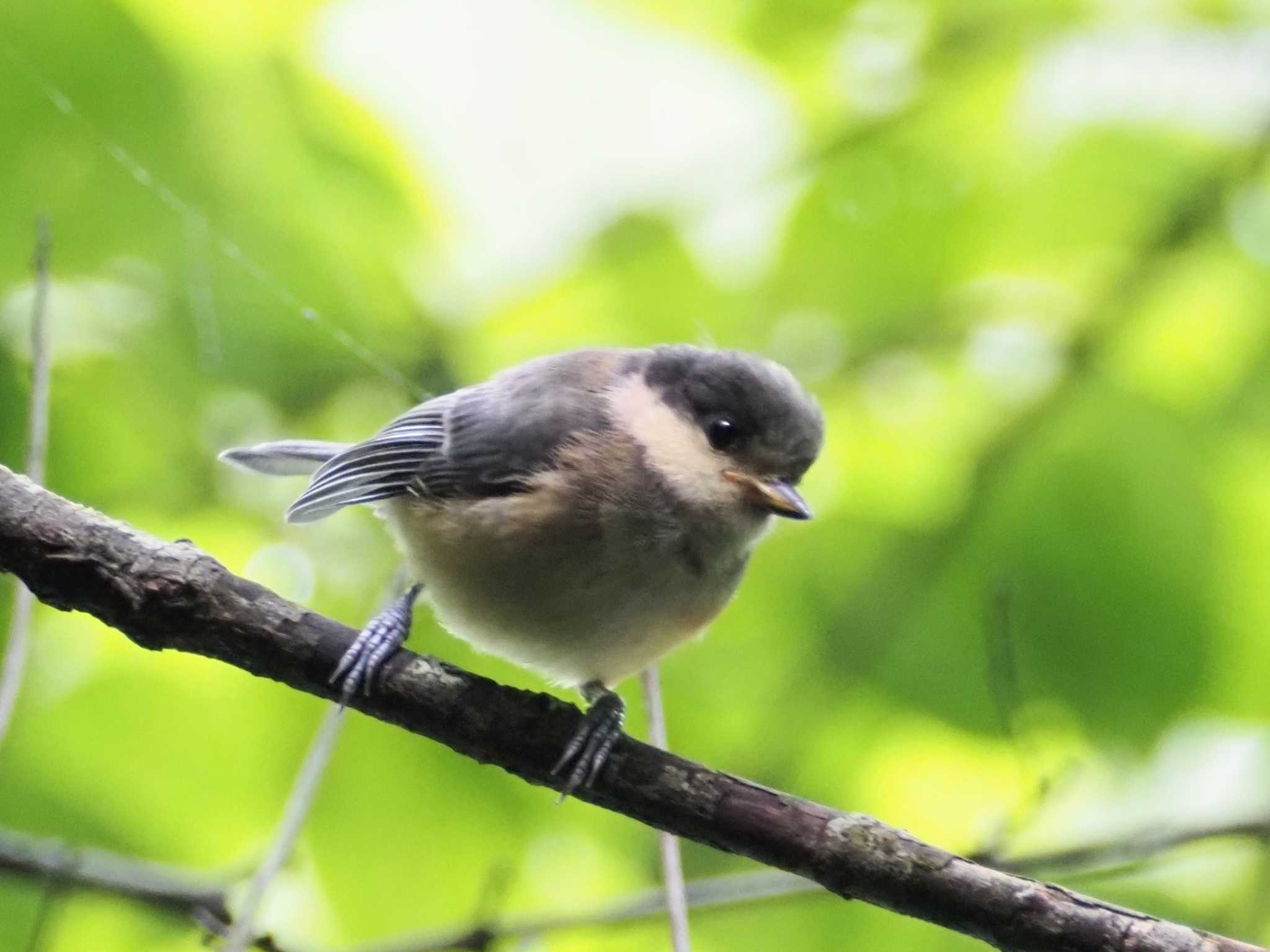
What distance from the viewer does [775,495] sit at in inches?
67.1

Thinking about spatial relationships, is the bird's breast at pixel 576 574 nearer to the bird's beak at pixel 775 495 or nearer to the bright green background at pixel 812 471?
the bird's beak at pixel 775 495

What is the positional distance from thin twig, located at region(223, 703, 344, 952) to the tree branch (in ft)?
0.51

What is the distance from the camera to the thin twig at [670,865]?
1.61 meters

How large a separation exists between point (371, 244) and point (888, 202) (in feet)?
3.13

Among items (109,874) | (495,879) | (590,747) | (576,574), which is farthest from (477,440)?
(109,874)

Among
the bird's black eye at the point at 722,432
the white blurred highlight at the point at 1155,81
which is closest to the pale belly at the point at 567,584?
the bird's black eye at the point at 722,432

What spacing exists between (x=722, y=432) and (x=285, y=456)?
80 centimetres

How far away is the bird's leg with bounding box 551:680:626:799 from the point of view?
142cm

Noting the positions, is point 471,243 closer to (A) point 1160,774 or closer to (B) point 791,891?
(B) point 791,891

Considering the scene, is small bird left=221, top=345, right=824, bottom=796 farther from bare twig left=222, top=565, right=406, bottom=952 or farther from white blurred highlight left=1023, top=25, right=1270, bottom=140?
white blurred highlight left=1023, top=25, right=1270, bottom=140

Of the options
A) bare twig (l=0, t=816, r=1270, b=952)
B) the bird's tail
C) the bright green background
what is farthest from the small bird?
bare twig (l=0, t=816, r=1270, b=952)

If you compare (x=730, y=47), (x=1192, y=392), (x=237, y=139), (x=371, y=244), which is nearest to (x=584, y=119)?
(x=730, y=47)

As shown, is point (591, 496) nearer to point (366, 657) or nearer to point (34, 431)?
point (366, 657)

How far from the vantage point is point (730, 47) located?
2137 millimetres
